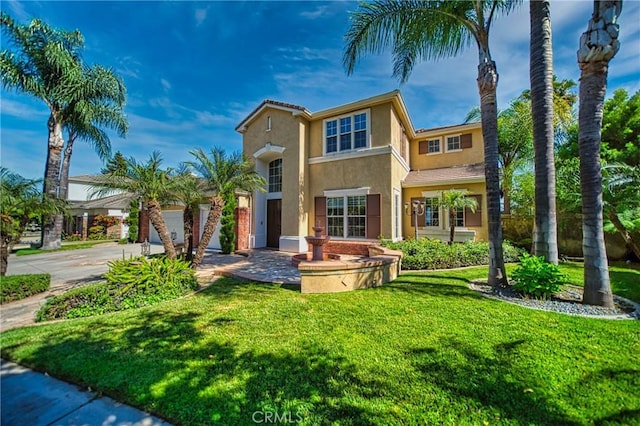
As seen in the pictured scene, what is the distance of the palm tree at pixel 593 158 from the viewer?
16.9 ft

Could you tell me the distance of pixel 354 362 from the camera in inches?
137

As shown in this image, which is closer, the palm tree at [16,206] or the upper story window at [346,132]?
the palm tree at [16,206]

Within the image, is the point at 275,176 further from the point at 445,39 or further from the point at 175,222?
the point at 445,39

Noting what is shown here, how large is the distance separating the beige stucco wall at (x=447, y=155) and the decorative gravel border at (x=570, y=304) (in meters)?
11.2

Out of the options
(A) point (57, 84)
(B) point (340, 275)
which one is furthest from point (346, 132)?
(A) point (57, 84)

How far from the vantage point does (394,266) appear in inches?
327

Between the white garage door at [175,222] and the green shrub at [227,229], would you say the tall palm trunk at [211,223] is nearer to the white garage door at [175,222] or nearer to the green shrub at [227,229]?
the green shrub at [227,229]

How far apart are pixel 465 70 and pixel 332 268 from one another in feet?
29.3

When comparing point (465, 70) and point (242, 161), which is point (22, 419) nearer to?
point (242, 161)

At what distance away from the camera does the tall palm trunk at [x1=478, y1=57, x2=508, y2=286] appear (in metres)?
6.73

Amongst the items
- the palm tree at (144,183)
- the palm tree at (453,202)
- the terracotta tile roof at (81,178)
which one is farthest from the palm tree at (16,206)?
the terracotta tile roof at (81,178)

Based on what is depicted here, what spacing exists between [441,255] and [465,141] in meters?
10.2

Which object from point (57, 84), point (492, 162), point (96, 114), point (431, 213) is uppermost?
point (57, 84)

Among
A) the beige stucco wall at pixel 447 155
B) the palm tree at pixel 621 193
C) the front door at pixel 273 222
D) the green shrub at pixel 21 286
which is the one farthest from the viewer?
the beige stucco wall at pixel 447 155
